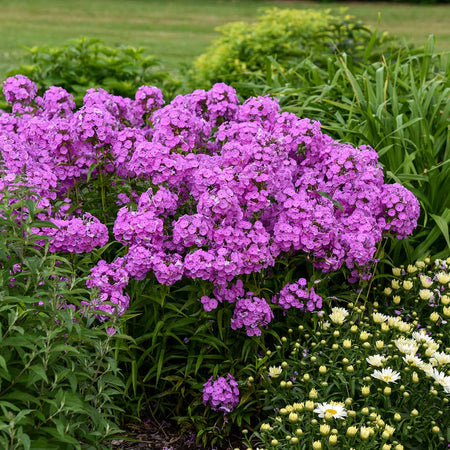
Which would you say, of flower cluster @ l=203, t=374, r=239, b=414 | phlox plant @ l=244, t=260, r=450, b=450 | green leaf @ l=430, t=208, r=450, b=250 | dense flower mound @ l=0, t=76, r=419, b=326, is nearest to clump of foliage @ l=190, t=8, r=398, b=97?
green leaf @ l=430, t=208, r=450, b=250

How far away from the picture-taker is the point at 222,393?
123 inches

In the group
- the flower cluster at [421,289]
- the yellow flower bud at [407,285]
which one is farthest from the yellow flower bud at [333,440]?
the yellow flower bud at [407,285]

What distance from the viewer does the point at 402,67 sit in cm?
550

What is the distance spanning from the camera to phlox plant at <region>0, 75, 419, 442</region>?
3.04m

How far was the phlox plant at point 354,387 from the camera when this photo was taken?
101 inches

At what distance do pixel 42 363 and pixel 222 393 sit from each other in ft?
3.45

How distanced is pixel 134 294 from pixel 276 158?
98cm

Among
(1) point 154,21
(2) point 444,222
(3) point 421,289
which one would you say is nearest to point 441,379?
(3) point 421,289

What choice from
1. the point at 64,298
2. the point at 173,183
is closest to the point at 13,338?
the point at 64,298

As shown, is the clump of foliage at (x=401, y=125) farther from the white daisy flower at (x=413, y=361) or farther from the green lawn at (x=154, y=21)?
the green lawn at (x=154, y=21)

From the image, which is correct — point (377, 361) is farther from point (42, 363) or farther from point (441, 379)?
point (42, 363)

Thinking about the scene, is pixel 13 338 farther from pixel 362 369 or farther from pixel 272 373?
pixel 362 369

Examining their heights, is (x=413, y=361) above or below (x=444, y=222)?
below

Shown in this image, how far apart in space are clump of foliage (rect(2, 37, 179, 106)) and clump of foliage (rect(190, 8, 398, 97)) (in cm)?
81
